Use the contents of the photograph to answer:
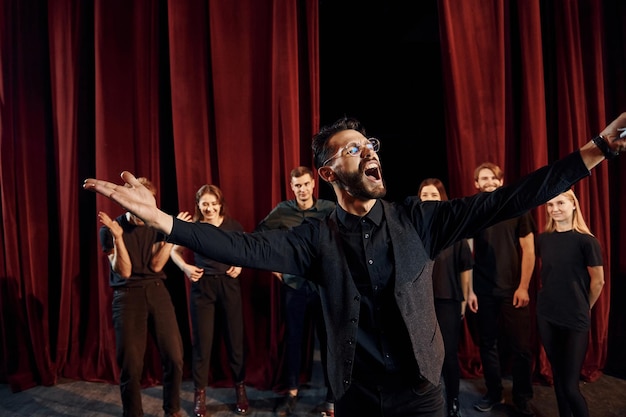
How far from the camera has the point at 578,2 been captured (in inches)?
157

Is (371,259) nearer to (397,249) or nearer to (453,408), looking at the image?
(397,249)

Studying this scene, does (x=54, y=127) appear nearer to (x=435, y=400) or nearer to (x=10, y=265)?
(x=10, y=265)

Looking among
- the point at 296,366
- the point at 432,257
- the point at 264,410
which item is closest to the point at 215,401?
the point at 264,410

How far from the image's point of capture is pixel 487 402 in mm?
3295

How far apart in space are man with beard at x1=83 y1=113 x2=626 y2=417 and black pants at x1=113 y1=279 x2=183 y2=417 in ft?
5.98

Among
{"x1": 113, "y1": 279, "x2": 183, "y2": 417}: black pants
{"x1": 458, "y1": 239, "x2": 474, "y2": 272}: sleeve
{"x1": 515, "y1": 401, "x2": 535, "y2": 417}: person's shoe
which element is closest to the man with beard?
{"x1": 458, "y1": 239, "x2": 474, "y2": 272}: sleeve

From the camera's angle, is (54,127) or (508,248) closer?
(508,248)

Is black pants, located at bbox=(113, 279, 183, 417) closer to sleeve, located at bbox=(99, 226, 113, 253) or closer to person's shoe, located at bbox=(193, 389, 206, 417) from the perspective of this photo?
person's shoe, located at bbox=(193, 389, 206, 417)

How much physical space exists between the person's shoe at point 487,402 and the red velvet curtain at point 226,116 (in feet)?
1.93

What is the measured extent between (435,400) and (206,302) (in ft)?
7.11

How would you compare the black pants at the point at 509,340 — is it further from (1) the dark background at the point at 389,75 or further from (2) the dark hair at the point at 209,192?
(1) the dark background at the point at 389,75

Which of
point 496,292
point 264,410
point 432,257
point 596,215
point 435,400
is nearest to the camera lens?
point 435,400

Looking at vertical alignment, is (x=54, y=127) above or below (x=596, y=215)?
above

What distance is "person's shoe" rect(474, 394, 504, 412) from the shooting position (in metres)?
3.27
